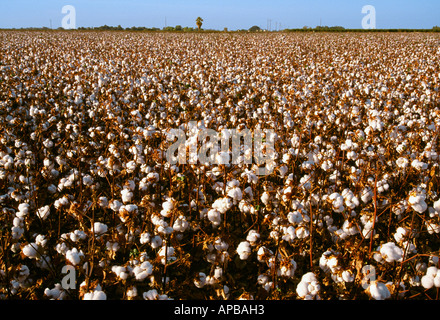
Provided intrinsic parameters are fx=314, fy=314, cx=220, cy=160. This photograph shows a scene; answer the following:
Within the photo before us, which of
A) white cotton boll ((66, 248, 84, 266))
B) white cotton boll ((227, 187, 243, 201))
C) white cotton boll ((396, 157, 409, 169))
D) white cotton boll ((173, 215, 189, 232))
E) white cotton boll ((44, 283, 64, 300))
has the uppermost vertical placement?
white cotton boll ((396, 157, 409, 169))

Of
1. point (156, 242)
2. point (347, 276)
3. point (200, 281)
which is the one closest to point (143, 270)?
point (156, 242)

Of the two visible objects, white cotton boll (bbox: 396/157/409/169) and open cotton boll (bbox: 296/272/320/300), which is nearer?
open cotton boll (bbox: 296/272/320/300)

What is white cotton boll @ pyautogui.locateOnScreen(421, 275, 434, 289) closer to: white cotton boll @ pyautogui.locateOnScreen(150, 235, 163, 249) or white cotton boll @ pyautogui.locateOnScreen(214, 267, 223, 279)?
white cotton boll @ pyautogui.locateOnScreen(214, 267, 223, 279)

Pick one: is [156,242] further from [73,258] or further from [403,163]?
[403,163]

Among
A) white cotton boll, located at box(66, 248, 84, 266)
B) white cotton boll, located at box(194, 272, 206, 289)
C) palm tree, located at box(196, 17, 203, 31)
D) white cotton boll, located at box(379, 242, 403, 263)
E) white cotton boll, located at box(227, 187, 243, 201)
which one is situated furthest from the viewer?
palm tree, located at box(196, 17, 203, 31)

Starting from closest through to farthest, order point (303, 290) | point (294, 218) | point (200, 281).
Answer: point (303, 290) < point (200, 281) < point (294, 218)

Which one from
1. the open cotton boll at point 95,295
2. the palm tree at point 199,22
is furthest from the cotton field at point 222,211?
the palm tree at point 199,22

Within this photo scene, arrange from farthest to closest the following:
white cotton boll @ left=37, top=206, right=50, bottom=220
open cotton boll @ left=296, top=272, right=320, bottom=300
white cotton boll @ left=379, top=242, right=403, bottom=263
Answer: white cotton boll @ left=37, top=206, right=50, bottom=220
white cotton boll @ left=379, top=242, right=403, bottom=263
open cotton boll @ left=296, top=272, right=320, bottom=300

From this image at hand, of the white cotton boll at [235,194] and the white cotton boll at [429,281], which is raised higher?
the white cotton boll at [235,194]

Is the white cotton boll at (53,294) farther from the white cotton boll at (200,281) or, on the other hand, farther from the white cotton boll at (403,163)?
the white cotton boll at (403,163)

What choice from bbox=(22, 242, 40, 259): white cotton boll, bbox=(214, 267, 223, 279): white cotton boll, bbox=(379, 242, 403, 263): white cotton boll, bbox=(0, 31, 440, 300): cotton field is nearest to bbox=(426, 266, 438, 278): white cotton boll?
bbox=(0, 31, 440, 300): cotton field
